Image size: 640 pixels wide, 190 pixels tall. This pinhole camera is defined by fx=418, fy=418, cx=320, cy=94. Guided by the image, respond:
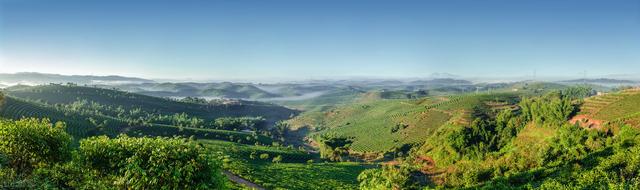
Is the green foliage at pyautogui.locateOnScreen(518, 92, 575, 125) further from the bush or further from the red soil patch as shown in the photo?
the bush

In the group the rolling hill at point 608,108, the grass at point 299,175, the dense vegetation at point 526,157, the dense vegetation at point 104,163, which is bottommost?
the grass at point 299,175

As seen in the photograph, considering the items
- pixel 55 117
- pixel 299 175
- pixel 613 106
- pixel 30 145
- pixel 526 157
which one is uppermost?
pixel 30 145

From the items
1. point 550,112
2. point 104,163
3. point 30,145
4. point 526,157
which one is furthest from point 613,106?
point 30,145

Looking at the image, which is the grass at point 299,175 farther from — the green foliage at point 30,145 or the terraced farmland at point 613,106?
the terraced farmland at point 613,106

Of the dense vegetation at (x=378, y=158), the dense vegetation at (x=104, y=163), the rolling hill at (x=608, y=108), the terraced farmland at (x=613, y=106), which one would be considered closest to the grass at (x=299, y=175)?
the dense vegetation at (x=378, y=158)

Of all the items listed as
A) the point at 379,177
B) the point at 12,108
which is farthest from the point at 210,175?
the point at 12,108

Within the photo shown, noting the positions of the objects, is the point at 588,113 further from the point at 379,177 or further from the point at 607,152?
the point at 379,177

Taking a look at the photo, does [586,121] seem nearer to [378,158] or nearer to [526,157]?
[526,157]
